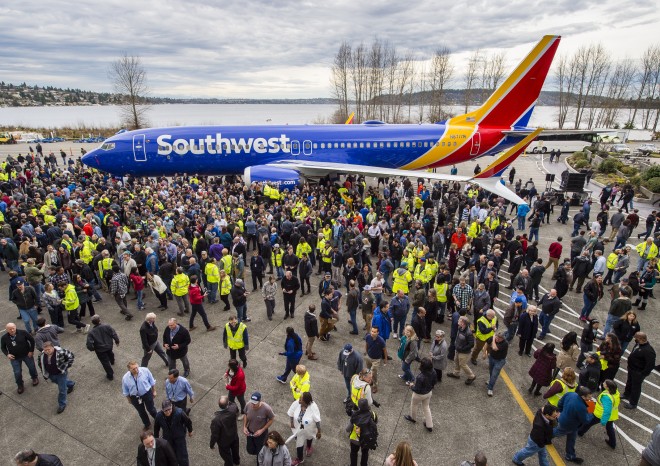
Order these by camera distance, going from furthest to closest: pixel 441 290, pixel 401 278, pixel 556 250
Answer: pixel 556 250
pixel 401 278
pixel 441 290

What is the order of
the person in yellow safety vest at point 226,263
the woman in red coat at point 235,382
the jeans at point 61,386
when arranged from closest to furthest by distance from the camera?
1. the woman in red coat at point 235,382
2. the jeans at point 61,386
3. the person in yellow safety vest at point 226,263

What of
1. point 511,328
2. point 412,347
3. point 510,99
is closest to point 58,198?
point 412,347

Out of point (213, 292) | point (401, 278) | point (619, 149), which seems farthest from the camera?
point (619, 149)

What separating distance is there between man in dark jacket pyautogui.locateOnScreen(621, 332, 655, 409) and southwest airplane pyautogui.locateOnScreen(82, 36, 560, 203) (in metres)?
14.0

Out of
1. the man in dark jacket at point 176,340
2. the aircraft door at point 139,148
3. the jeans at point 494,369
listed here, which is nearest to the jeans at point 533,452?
the jeans at point 494,369

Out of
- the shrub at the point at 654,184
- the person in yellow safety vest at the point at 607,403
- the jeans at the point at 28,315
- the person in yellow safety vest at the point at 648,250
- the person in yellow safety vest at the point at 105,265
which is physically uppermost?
the shrub at the point at 654,184

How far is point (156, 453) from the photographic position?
4898 mm

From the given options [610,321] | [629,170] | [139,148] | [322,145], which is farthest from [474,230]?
[629,170]

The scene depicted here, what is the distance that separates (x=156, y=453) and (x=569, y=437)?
622cm

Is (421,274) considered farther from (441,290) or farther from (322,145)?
(322,145)

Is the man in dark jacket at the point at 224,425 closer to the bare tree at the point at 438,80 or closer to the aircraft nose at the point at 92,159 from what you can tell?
the aircraft nose at the point at 92,159

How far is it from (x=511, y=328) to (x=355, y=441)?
4.96 metres

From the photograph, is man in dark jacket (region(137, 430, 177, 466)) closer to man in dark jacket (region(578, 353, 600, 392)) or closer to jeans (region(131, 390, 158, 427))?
jeans (region(131, 390, 158, 427))

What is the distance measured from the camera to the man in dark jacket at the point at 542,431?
541 centimetres
